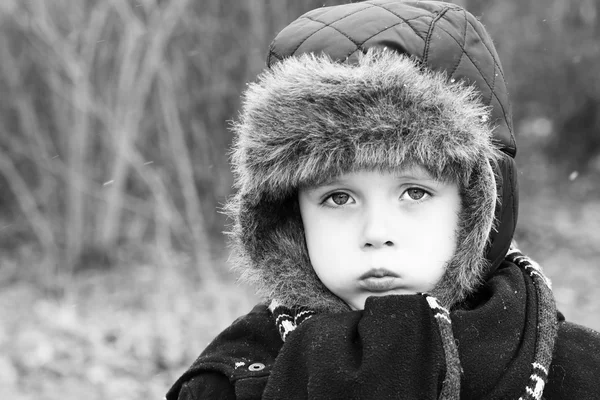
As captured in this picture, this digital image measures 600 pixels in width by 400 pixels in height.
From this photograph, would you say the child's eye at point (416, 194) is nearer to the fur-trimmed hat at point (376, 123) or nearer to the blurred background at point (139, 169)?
the fur-trimmed hat at point (376, 123)

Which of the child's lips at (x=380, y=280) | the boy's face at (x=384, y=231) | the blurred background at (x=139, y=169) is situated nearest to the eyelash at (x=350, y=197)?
the boy's face at (x=384, y=231)

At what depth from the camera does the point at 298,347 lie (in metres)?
1.64

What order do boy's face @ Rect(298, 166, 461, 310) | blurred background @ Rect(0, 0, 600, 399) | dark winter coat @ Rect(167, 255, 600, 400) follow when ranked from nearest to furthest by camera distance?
dark winter coat @ Rect(167, 255, 600, 400) → boy's face @ Rect(298, 166, 461, 310) → blurred background @ Rect(0, 0, 600, 399)

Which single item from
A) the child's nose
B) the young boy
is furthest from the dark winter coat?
the child's nose

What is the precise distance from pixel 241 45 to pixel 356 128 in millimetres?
6525

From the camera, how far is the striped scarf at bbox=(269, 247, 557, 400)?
152 centimetres

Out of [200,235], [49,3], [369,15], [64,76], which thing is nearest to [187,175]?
[200,235]

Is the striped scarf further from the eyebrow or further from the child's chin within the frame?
the eyebrow

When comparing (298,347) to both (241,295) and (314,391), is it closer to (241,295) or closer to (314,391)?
(314,391)

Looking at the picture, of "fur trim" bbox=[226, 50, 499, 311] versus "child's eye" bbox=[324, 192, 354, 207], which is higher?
"fur trim" bbox=[226, 50, 499, 311]

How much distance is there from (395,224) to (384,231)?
32 millimetres

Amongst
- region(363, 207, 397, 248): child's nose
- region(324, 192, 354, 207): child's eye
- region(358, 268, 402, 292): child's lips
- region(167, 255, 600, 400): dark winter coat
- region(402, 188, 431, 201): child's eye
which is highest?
region(402, 188, 431, 201): child's eye

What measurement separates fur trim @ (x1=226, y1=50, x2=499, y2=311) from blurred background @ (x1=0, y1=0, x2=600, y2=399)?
11.3 feet

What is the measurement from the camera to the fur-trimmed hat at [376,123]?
5.39 ft
